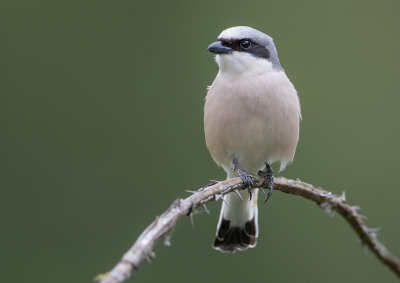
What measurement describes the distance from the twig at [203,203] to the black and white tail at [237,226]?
36.1 inches

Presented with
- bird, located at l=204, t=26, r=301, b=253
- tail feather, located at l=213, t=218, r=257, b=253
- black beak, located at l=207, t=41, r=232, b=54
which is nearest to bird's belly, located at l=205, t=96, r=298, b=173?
bird, located at l=204, t=26, r=301, b=253

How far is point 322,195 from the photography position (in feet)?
10.3

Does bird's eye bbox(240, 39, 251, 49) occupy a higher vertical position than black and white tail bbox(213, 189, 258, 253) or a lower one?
higher

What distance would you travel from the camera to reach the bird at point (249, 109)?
14.0ft

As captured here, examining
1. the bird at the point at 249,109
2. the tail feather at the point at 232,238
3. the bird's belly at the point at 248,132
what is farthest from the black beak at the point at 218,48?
the tail feather at the point at 232,238

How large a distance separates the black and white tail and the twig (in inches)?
36.1

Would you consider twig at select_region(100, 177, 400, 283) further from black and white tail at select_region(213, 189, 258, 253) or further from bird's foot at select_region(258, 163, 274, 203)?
black and white tail at select_region(213, 189, 258, 253)

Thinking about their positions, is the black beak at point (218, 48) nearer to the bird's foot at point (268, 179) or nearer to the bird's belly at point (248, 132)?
the bird's belly at point (248, 132)

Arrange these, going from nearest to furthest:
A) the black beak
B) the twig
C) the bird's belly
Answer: the twig
the bird's belly
the black beak

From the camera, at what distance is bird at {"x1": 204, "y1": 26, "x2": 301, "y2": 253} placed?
4.25 meters

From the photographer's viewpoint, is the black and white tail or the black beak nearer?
the black beak

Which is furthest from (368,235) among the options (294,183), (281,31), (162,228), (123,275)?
(281,31)

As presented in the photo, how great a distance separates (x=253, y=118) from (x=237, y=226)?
1.09m

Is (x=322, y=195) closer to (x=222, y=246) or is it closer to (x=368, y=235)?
(x=368, y=235)
